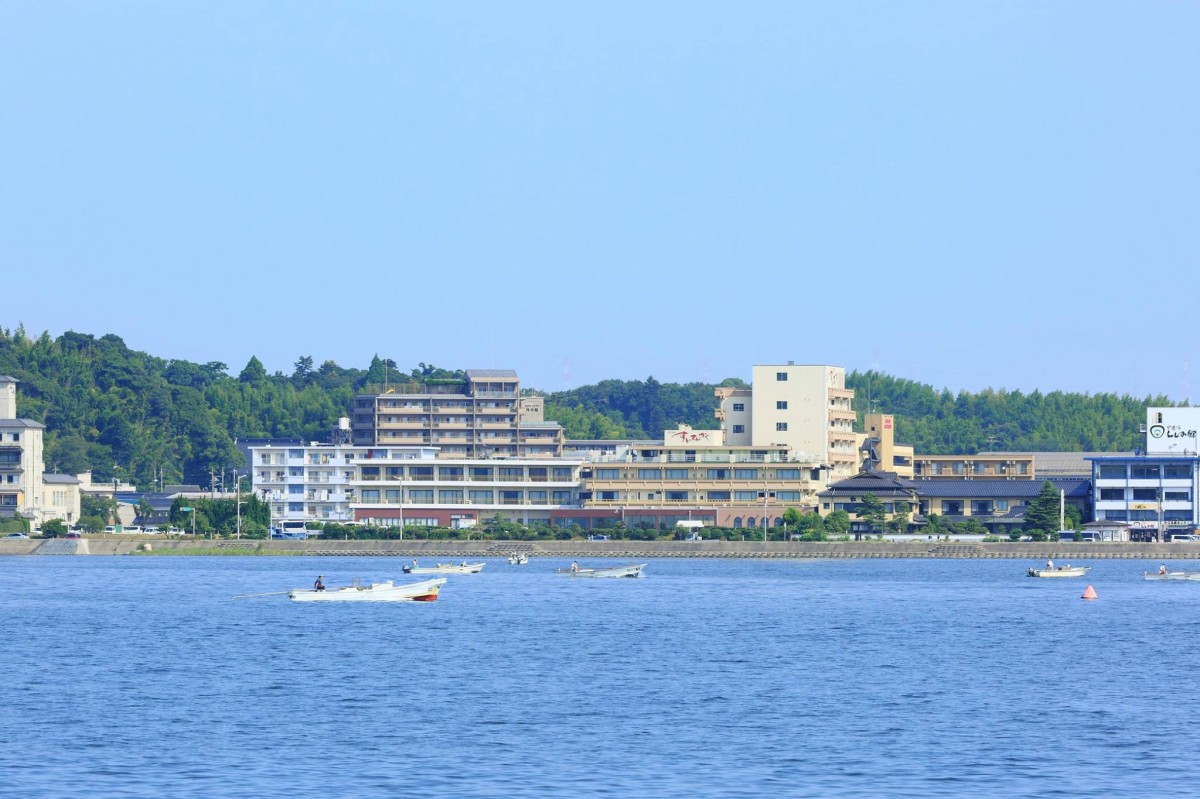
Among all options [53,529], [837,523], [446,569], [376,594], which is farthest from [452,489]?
[376,594]

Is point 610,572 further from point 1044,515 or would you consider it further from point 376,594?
point 1044,515

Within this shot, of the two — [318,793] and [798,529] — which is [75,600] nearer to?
[318,793]

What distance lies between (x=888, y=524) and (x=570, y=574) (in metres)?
45.0

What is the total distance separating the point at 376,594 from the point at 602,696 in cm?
3615

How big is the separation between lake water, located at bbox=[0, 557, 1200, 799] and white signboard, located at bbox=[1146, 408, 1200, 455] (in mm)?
60315

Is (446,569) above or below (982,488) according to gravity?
below

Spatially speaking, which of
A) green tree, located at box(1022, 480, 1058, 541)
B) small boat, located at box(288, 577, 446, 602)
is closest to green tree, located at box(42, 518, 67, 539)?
small boat, located at box(288, 577, 446, 602)

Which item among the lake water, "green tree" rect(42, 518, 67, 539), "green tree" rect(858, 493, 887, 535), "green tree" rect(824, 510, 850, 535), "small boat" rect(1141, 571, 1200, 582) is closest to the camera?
the lake water

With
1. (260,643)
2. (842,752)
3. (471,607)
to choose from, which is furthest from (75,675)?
(471,607)

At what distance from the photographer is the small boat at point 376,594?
82938 mm

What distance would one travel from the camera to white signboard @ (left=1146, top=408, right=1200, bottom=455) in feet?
485

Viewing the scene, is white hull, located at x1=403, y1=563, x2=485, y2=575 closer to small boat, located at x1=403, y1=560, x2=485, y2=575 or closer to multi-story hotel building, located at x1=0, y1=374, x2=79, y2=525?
small boat, located at x1=403, y1=560, x2=485, y2=575

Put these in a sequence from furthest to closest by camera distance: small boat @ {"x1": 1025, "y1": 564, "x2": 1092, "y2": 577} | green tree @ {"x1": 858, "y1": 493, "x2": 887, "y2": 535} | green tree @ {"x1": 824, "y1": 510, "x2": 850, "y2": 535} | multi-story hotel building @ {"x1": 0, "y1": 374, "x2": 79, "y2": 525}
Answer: multi-story hotel building @ {"x1": 0, "y1": 374, "x2": 79, "y2": 525} → green tree @ {"x1": 858, "y1": 493, "x2": 887, "y2": 535} → green tree @ {"x1": 824, "y1": 510, "x2": 850, "y2": 535} → small boat @ {"x1": 1025, "y1": 564, "x2": 1092, "y2": 577}

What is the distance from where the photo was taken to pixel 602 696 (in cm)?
4903
